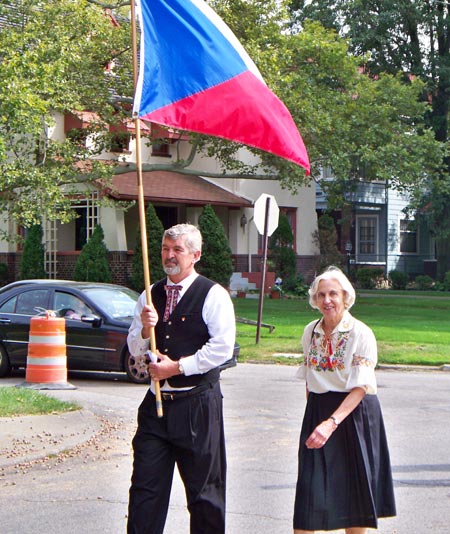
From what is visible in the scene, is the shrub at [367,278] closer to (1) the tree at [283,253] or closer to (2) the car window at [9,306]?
(1) the tree at [283,253]

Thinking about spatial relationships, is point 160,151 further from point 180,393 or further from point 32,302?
point 180,393

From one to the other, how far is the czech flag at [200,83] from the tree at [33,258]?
2851 centimetres

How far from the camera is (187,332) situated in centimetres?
582

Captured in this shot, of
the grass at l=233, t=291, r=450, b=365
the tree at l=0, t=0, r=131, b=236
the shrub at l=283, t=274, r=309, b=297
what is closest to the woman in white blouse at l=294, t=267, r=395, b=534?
the tree at l=0, t=0, r=131, b=236

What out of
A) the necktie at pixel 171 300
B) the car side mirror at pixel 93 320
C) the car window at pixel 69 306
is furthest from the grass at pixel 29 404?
the necktie at pixel 171 300

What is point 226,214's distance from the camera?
132 ft

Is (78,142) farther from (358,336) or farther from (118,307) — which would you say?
(358,336)

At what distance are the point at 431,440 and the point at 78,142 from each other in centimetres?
1843

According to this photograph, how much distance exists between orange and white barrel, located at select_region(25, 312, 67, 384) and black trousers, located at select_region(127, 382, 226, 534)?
8779 millimetres

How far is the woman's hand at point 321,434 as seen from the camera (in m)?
5.54

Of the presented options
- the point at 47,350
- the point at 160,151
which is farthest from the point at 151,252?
the point at 47,350

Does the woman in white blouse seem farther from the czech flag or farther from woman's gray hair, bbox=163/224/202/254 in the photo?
the czech flag

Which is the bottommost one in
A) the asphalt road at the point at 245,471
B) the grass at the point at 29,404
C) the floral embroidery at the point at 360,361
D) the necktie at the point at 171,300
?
the asphalt road at the point at 245,471

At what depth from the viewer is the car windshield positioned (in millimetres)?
16156
